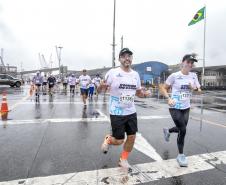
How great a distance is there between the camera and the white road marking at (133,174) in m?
Result: 3.72

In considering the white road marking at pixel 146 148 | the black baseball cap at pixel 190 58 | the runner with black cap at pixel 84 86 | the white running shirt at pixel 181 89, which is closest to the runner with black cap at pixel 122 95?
the white road marking at pixel 146 148

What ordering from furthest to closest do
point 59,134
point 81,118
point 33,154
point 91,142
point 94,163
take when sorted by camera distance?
point 81,118 → point 59,134 → point 91,142 → point 33,154 → point 94,163

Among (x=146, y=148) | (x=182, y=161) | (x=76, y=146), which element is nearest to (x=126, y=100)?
(x=182, y=161)

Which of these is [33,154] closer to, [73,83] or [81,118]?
[81,118]

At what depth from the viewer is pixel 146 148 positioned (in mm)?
5477

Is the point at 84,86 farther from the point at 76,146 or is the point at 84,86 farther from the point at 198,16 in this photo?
the point at 198,16

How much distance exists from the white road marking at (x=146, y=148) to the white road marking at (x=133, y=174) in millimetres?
288

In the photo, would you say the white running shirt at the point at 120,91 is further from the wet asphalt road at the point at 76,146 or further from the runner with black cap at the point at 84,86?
the runner with black cap at the point at 84,86

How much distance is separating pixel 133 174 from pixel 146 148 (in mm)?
1481

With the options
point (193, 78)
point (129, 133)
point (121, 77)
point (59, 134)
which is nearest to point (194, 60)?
point (193, 78)

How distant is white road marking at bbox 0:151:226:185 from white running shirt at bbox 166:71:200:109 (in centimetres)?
105

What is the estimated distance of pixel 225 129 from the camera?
775 cm

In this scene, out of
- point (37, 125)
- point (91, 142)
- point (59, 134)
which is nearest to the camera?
point (91, 142)

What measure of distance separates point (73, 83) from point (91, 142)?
1570 cm
